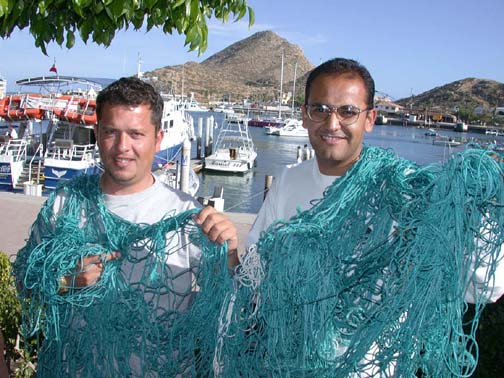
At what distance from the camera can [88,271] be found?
239 centimetres

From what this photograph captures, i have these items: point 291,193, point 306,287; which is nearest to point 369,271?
point 306,287

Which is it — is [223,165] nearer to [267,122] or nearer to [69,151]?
[69,151]

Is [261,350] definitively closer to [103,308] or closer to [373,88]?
[103,308]

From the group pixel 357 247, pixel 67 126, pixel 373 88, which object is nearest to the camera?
pixel 357 247

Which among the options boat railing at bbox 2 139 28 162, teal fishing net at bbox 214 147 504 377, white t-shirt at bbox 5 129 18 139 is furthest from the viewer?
white t-shirt at bbox 5 129 18 139

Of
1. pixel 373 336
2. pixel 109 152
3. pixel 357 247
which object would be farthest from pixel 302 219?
pixel 109 152

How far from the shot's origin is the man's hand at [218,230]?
7.39 ft

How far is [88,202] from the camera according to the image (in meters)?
2.53

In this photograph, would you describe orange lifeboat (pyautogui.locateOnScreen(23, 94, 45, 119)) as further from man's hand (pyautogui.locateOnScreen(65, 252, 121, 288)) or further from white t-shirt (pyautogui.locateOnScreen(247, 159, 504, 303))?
white t-shirt (pyautogui.locateOnScreen(247, 159, 504, 303))

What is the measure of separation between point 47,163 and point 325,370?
765 inches

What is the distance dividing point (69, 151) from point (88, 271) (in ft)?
62.1

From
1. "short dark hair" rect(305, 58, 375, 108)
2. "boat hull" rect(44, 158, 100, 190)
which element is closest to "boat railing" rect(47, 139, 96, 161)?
"boat hull" rect(44, 158, 100, 190)

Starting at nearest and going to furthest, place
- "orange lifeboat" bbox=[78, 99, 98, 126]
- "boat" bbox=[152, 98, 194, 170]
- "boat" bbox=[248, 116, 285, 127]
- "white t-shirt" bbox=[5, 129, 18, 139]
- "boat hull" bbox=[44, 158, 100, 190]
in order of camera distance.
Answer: "boat hull" bbox=[44, 158, 100, 190]
"orange lifeboat" bbox=[78, 99, 98, 126]
"white t-shirt" bbox=[5, 129, 18, 139]
"boat" bbox=[152, 98, 194, 170]
"boat" bbox=[248, 116, 285, 127]

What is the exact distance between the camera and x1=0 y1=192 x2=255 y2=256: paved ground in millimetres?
8261
